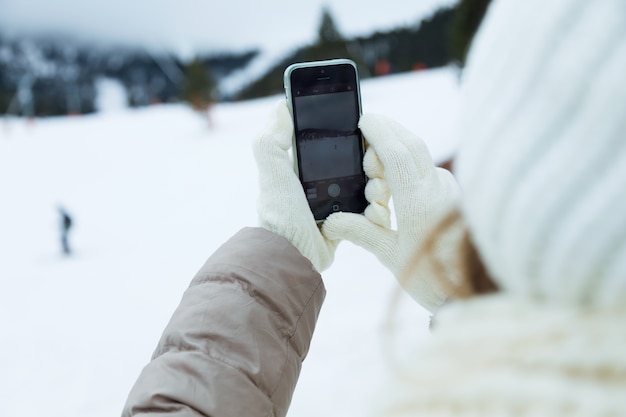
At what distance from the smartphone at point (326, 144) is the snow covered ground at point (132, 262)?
0.28m

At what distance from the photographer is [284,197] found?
103cm

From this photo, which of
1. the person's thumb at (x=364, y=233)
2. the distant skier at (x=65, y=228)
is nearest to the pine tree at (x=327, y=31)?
the distant skier at (x=65, y=228)

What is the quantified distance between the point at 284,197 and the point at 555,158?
0.78 meters

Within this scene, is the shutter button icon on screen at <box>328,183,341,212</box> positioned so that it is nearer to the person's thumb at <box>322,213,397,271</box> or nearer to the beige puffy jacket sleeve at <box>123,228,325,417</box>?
the person's thumb at <box>322,213,397,271</box>

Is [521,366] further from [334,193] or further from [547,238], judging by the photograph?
[334,193]

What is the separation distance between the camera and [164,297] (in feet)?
11.6

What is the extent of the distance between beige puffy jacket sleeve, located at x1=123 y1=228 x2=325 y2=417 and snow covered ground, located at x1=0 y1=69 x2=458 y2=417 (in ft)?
0.58

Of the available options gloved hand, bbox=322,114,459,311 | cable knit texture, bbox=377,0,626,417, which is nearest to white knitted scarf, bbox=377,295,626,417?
cable knit texture, bbox=377,0,626,417

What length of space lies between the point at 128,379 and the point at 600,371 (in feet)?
8.45

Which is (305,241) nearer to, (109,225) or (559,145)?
(559,145)

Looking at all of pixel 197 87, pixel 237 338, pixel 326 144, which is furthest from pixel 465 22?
pixel 237 338

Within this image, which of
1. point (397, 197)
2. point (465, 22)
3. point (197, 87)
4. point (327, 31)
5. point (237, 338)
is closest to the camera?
point (237, 338)

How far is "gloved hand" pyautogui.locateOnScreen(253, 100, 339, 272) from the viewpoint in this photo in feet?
3.22

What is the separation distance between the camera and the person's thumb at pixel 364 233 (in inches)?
40.4
